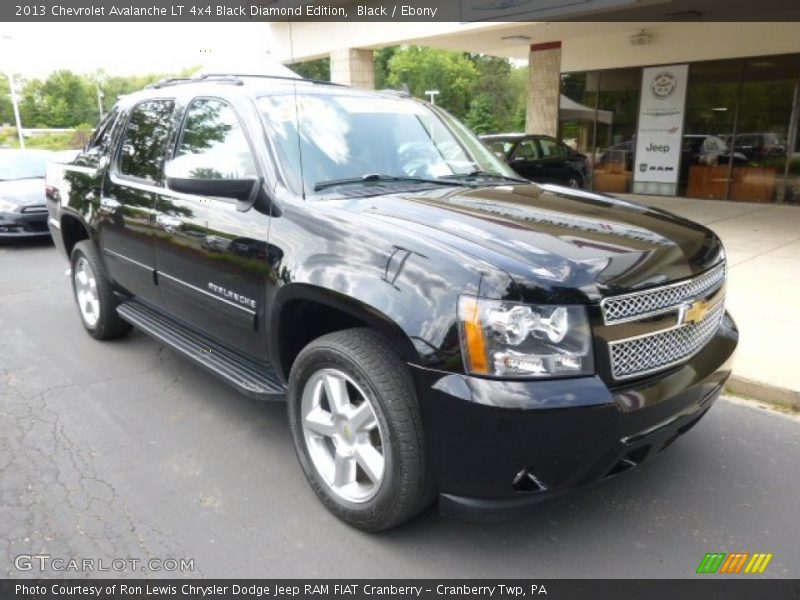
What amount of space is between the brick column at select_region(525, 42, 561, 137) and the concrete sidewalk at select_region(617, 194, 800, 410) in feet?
16.8

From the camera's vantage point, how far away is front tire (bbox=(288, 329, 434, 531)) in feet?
8.14

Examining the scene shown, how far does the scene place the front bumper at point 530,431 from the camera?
2.24 metres

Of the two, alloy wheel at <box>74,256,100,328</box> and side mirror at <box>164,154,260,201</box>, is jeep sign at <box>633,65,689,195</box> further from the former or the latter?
side mirror at <box>164,154,260,201</box>

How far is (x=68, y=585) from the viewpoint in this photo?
8.46 ft

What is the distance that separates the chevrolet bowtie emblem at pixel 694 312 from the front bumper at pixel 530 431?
335 mm

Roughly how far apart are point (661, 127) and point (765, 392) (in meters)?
11.8

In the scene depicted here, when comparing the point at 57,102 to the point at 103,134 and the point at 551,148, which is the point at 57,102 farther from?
the point at 103,134

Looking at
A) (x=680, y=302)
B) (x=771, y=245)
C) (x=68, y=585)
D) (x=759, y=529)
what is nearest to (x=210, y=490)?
(x=68, y=585)

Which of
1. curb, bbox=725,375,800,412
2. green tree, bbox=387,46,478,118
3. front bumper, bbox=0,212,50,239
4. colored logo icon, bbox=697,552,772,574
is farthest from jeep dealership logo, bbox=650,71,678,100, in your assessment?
green tree, bbox=387,46,478,118

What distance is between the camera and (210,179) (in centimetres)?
312

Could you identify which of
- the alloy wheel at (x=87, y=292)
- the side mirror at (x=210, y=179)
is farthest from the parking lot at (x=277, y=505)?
the side mirror at (x=210, y=179)

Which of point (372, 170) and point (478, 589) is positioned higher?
point (372, 170)

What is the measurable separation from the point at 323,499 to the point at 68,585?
108 cm

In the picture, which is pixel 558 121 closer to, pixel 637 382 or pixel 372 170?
pixel 372 170
